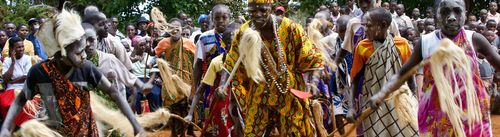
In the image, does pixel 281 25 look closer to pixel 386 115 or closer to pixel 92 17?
pixel 386 115

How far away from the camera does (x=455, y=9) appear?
6.22m

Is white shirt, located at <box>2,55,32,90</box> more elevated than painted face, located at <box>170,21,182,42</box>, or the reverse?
painted face, located at <box>170,21,182,42</box>

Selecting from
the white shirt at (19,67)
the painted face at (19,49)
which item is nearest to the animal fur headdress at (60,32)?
the white shirt at (19,67)

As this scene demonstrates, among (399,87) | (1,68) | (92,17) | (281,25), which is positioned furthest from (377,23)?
(1,68)

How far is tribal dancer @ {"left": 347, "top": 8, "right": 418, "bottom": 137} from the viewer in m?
7.73

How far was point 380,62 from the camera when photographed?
25.5 ft

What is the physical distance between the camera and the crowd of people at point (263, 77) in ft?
20.1

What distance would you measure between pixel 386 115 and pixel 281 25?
117cm

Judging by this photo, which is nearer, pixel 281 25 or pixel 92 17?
pixel 281 25

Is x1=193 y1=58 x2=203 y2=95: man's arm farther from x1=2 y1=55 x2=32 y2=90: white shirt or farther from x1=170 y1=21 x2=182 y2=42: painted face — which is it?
x1=2 y1=55 x2=32 y2=90: white shirt

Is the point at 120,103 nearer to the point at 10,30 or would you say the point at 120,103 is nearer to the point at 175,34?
the point at 175,34

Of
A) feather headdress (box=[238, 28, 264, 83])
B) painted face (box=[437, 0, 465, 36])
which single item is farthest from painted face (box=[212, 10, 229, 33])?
painted face (box=[437, 0, 465, 36])

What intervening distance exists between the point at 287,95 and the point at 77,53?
2.21 meters

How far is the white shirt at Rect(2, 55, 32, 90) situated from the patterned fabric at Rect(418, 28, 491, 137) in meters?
6.20
